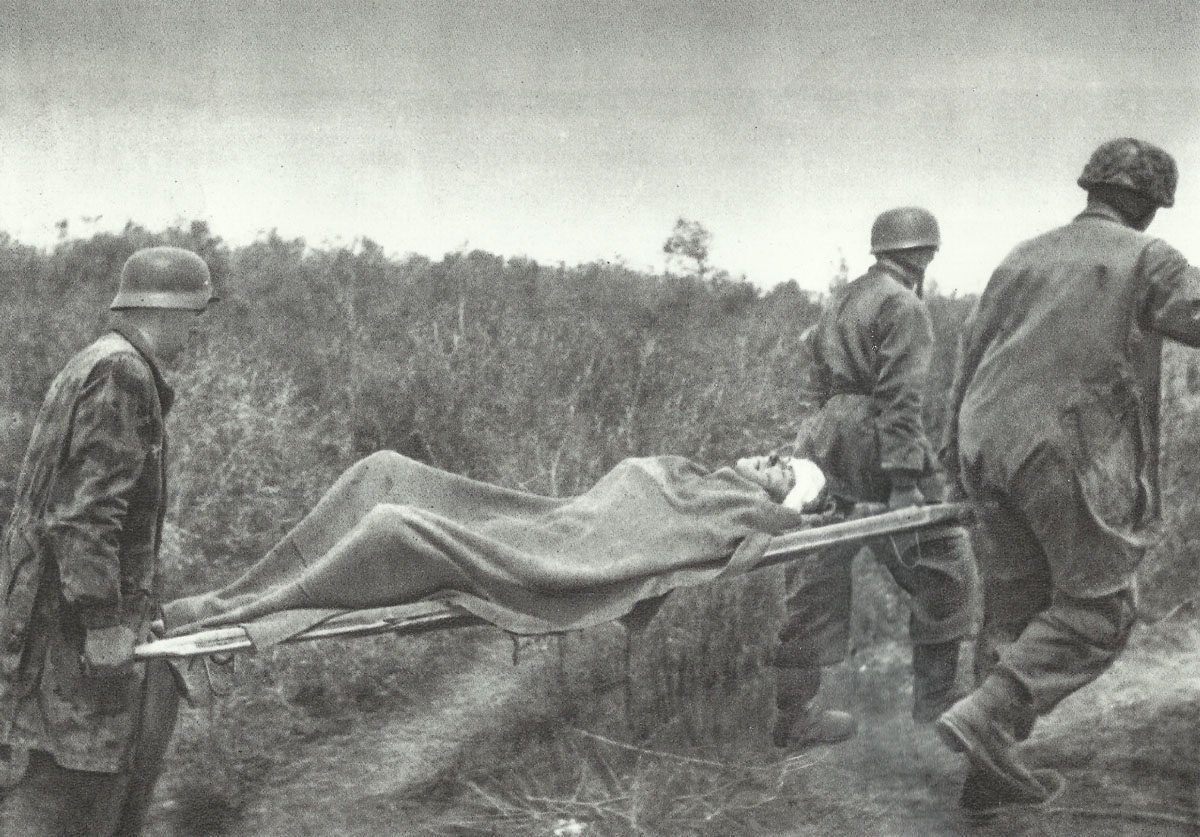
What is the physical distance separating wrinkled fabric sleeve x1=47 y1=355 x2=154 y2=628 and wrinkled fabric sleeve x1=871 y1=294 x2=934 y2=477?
292cm

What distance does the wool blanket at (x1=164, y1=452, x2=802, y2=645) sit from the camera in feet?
12.1

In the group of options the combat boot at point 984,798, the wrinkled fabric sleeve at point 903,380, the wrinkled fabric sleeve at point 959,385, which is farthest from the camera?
the wrinkled fabric sleeve at point 903,380

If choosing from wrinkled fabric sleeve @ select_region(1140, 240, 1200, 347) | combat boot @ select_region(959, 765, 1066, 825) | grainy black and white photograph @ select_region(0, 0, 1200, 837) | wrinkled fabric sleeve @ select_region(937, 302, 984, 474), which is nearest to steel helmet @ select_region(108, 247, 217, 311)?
grainy black and white photograph @ select_region(0, 0, 1200, 837)

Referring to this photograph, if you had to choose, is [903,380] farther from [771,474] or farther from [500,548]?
[500,548]

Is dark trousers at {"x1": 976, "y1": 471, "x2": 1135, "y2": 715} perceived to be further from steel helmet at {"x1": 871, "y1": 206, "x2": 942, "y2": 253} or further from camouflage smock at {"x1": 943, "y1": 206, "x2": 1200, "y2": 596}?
steel helmet at {"x1": 871, "y1": 206, "x2": 942, "y2": 253}

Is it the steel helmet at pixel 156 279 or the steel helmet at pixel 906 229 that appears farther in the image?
the steel helmet at pixel 906 229

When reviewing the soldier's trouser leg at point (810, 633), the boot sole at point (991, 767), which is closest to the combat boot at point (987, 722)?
the boot sole at point (991, 767)

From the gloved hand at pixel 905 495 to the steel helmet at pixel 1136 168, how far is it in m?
1.46

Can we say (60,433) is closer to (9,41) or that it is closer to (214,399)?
(9,41)

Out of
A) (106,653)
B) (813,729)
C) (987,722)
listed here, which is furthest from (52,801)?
(813,729)

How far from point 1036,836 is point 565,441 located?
348 centimetres

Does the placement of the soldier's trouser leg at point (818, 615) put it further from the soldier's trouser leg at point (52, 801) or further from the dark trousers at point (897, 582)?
the soldier's trouser leg at point (52, 801)

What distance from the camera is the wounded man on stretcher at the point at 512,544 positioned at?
12.1 ft

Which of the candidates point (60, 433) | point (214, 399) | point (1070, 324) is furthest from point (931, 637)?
point (214, 399)
